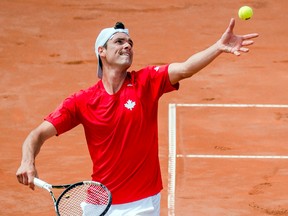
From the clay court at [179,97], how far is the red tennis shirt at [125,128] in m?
4.00

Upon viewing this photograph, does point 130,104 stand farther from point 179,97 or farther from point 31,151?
point 179,97

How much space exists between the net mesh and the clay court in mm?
3994

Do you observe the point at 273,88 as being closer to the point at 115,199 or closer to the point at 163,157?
the point at 163,157

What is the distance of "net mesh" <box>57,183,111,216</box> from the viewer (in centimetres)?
712

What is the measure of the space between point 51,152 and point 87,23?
684cm

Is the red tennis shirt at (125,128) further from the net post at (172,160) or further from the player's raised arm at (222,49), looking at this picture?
the net post at (172,160)

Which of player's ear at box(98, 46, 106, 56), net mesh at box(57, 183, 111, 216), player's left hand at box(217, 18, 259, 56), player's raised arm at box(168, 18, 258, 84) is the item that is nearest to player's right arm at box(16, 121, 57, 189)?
net mesh at box(57, 183, 111, 216)

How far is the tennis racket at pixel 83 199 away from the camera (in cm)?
704

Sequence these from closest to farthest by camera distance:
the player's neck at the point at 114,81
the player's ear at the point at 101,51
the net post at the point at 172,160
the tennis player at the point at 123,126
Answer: the tennis player at the point at 123,126 < the player's neck at the point at 114,81 < the player's ear at the point at 101,51 < the net post at the point at 172,160

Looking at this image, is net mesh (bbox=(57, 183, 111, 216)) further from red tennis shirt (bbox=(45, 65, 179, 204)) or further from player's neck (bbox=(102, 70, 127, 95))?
player's neck (bbox=(102, 70, 127, 95))

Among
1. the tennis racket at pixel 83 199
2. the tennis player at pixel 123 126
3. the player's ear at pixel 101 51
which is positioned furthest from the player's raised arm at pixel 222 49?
the tennis racket at pixel 83 199

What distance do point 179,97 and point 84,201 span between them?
27.0 ft

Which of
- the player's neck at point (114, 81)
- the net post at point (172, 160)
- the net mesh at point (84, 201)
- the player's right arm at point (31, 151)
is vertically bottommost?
the net post at point (172, 160)

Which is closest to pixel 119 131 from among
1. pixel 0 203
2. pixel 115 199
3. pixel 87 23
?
pixel 115 199
